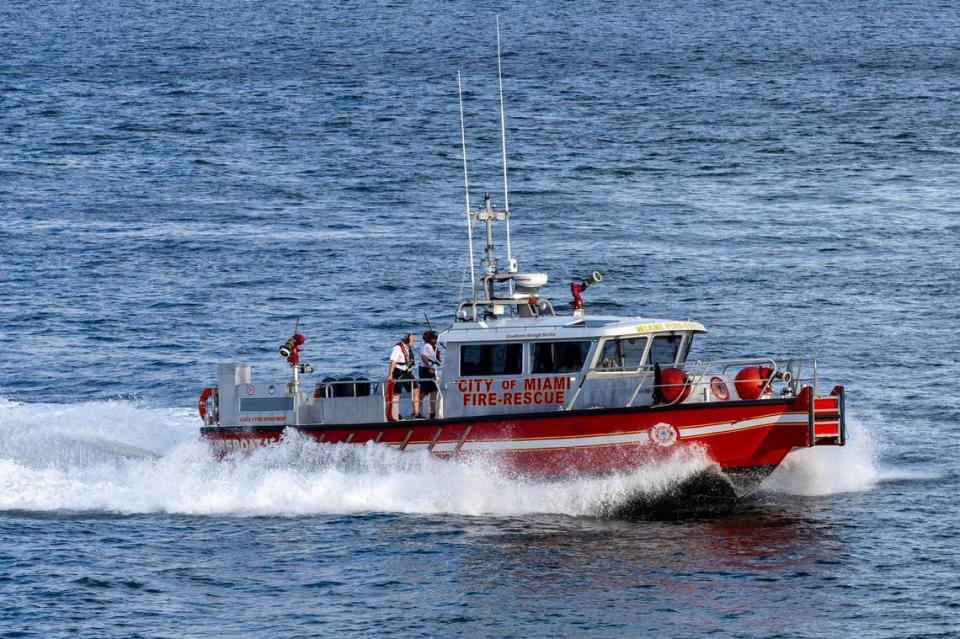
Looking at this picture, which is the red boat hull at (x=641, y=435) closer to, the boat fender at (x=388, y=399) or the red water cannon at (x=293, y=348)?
the boat fender at (x=388, y=399)

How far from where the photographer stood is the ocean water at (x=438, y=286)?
23250mm

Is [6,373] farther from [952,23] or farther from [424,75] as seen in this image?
[952,23]

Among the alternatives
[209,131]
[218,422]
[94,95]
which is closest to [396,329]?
[218,422]

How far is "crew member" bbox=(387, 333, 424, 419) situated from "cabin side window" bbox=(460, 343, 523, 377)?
1.02 m

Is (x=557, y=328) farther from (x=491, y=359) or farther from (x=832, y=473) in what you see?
(x=832, y=473)

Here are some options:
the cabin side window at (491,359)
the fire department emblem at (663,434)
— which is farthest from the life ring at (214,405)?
the fire department emblem at (663,434)

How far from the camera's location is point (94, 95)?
82.7 metres

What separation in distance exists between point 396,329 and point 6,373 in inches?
415

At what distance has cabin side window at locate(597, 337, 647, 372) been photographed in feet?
88.6

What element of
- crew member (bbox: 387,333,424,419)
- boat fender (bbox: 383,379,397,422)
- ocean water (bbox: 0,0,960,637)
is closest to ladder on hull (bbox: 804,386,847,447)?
ocean water (bbox: 0,0,960,637)

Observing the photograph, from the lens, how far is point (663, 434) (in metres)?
26.3

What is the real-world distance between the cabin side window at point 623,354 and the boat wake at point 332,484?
192cm

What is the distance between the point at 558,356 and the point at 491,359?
1271 mm

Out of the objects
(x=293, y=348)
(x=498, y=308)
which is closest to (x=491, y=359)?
(x=498, y=308)
